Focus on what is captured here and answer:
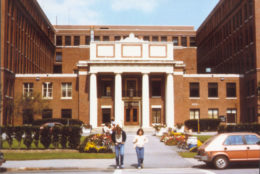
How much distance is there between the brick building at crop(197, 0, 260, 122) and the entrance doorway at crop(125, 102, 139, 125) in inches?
597

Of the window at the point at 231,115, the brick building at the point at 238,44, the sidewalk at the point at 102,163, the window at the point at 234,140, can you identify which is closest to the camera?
the window at the point at 234,140

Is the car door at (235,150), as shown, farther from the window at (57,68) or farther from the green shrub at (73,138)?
the window at (57,68)

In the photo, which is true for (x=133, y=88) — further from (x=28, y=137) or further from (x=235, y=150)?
(x=235, y=150)

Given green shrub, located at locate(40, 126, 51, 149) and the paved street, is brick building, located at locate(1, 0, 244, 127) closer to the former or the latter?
green shrub, located at locate(40, 126, 51, 149)

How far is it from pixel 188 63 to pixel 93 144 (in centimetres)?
5187

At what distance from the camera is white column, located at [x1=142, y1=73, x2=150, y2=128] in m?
50.9

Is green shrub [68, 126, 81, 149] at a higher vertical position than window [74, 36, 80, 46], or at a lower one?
lower

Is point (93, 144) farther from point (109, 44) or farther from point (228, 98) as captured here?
point (228, 98)

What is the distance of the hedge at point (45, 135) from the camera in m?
24.2

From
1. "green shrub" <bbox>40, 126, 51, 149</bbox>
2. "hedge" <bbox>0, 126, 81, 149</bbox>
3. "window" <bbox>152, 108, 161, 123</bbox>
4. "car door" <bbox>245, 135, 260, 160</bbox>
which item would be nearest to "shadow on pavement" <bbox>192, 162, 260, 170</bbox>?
"car door" <bbox>245, 135, 260, 160</bbox>

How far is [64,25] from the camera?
79.8 m

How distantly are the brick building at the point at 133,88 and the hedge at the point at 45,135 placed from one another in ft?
86.4

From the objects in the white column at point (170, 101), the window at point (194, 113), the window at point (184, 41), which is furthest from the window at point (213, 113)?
the window at point (184, 41)

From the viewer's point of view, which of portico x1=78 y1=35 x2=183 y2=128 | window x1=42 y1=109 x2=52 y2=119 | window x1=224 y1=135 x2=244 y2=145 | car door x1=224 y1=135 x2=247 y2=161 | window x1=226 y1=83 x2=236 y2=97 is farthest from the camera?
window x1=226 y1=83 x2=236 y2=97
